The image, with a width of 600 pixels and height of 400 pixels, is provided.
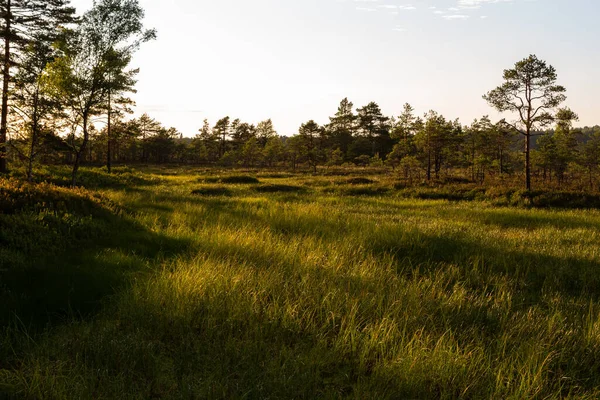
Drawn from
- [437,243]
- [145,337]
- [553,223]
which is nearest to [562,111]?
[553,223]

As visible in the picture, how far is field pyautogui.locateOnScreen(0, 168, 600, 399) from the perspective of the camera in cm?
271

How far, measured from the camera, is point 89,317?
3.79 metres

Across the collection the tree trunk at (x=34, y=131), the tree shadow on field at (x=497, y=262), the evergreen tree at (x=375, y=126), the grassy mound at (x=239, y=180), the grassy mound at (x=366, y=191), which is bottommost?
the tree shadow on field at (x=497, y=262)

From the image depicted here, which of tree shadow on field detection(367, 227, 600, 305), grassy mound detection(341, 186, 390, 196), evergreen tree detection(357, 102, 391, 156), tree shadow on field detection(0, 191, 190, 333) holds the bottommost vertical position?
tree shadow on field detection(367, 227, 600, 305)

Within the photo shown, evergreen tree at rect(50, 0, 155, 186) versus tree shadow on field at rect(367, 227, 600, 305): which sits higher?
evergreen tree at rect(50, 0, 155, 186)

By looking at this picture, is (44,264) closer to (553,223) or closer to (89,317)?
(89,317)

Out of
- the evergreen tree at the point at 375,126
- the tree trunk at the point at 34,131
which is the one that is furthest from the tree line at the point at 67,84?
the evergreen tree at the point at 375,126

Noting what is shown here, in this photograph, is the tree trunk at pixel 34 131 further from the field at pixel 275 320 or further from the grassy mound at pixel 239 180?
the grassy mound at pixel 239 180

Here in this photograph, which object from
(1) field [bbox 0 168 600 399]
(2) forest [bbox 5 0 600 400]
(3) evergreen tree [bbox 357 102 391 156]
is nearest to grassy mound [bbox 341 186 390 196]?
(2) forest [bbox 5 0 600 400]

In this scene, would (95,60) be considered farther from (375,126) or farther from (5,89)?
(375,126)

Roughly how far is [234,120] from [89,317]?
99539mm

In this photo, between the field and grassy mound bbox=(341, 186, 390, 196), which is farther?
grassy mound bbox=(341, 186, 390, 196)

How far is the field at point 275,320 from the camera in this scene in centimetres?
271

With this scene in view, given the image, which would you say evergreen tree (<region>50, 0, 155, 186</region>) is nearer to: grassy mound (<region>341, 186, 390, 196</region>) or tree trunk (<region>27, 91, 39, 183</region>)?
tree trunk (<region>27, 91, 39, 183</region>)
